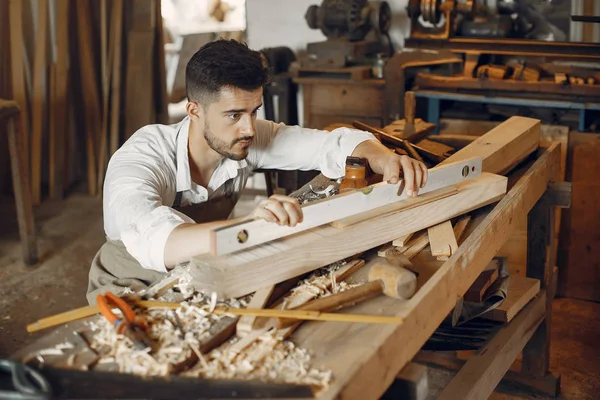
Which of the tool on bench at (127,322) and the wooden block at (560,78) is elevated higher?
the wooden block at (560,78)

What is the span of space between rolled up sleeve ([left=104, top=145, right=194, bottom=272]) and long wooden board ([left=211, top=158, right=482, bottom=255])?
0.94ft

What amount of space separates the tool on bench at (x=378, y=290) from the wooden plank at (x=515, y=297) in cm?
114

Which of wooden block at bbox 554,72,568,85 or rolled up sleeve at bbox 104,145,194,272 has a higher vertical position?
wooden block at bbox 554,72,568,85

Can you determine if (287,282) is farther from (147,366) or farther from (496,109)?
(496,109)

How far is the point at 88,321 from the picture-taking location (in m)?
1.65

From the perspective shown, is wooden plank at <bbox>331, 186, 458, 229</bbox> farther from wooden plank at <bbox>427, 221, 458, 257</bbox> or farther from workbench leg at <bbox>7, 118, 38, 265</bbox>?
workbench leg at <bbox>7, 118, 38, 265</bbox>

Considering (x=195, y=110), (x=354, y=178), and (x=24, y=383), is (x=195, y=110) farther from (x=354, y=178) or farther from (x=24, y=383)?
(x=24, y=383)

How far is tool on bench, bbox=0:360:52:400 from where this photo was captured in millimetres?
1354

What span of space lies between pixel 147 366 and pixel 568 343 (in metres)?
2.81

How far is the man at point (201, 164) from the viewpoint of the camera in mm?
1960

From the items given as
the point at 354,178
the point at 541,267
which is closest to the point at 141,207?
the point at 354,178

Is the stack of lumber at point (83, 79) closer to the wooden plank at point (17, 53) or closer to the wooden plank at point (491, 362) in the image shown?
the wooden plank at point (17, 53)

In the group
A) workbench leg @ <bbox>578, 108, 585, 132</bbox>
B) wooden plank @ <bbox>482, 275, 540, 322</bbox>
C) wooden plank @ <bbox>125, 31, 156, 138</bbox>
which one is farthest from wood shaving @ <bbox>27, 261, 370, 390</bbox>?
wooden plank @ <bbox>125, 31, 156, 138</bbox>

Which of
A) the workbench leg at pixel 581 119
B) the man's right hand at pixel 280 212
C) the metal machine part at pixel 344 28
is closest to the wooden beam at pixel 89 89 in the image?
the metal machine part at pixel 344 28
